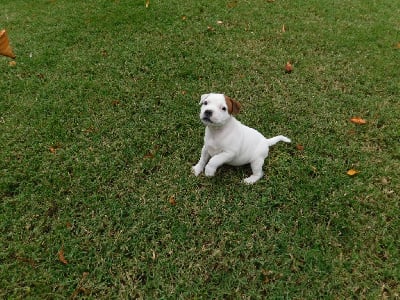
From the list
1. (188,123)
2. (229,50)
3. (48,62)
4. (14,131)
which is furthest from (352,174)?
(48,62)

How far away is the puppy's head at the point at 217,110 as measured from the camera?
3.22 m

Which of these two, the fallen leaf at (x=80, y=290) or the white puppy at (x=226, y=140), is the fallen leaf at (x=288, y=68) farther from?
the fallen leaf at (x=80, y=290)

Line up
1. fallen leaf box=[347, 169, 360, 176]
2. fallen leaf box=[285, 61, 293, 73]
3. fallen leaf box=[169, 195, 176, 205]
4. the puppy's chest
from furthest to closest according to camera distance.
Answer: fallen leaf box=[285, 61, 293, 73], fallen leaf box=[347, 169, 360, 176], fallen leaf box=[169, 195, 176, 205], the puppy's chest

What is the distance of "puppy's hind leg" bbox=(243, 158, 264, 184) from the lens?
3791 mm

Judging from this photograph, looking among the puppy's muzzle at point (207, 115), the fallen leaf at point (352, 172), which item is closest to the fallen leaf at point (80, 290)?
the puppy's muzzle at point (207, 115)

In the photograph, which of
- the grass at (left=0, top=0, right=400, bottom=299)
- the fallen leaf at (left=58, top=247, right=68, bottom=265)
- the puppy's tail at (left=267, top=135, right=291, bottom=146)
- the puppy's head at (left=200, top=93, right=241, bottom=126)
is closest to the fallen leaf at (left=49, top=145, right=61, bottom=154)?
the grass at (left=0, top=0, right=400, bottom=299)

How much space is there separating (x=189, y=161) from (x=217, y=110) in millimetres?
1132

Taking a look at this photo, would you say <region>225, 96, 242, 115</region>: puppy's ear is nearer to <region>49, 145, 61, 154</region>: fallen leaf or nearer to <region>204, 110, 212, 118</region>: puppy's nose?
<region>204, 110, 212, 118</region>: puppy's nose

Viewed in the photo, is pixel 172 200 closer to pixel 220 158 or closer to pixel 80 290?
pixel 220 158

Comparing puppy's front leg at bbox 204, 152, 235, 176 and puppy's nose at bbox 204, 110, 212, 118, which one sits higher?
puppy's nose at bbox 204, 110, 212, 118

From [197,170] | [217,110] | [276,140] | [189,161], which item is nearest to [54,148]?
[189,161]

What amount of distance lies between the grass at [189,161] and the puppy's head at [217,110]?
0.92 meters

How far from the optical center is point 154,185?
3912 millimetres

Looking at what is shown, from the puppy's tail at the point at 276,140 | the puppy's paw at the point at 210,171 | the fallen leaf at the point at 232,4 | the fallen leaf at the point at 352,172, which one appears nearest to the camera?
the puppy's paw at the point at 210,171
